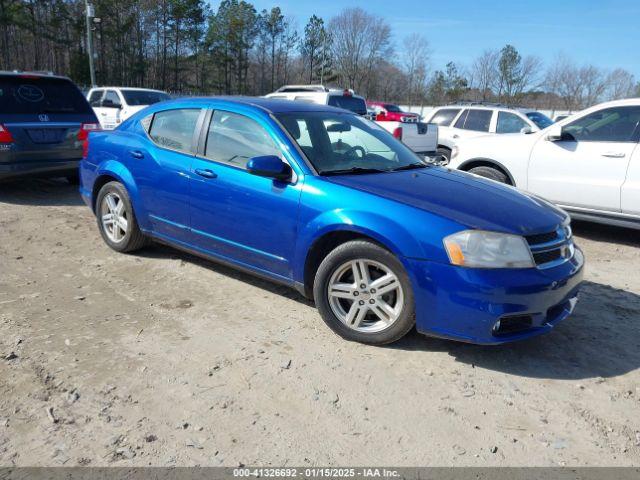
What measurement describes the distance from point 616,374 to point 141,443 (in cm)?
291

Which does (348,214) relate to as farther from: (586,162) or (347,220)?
(586,162)

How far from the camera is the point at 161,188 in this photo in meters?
4.68

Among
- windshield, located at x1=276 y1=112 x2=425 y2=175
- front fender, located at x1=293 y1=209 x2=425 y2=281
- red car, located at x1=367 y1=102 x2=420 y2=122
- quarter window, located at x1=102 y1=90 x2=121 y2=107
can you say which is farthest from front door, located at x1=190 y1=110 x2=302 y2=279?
quarter window, located at x1=102 y1=90 x2=121 y2=107

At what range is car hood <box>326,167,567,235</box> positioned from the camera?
3.34 m

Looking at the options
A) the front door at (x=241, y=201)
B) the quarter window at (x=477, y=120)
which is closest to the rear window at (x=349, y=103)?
the quarter window at (x=477, y=120)

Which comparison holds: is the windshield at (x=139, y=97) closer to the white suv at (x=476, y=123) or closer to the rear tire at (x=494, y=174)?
the white suv at (x=476, y=123)

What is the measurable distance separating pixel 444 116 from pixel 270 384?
1060cm

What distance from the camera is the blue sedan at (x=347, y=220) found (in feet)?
10.5

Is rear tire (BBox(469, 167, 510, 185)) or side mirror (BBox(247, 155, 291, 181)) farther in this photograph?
rear tire (BBox(469, 167, 510, 185))

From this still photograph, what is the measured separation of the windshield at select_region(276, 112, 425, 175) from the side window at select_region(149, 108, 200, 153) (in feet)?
2.99

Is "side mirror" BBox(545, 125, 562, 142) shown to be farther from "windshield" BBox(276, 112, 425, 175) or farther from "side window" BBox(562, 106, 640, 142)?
"windshield" BBox(276, 112, 425, 175)

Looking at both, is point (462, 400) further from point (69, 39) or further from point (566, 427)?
point (69, 39)

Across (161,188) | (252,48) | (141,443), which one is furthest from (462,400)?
(252,48)

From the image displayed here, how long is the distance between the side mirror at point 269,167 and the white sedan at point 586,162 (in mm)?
4521
